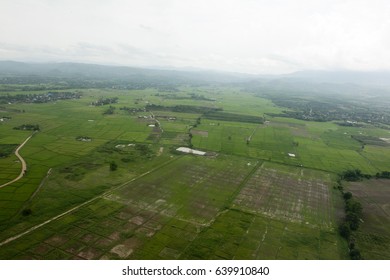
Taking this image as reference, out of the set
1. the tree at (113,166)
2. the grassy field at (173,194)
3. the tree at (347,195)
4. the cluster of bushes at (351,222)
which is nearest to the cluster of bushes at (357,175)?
the grassy field at (173,194)

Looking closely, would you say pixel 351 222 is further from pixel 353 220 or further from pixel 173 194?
pixel 173 194

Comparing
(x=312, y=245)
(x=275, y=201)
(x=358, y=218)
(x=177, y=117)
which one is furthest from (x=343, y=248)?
(x=177, y=117)

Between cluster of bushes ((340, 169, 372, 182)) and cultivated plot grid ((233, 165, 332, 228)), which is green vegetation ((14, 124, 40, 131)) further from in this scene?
cluster of bushes ((340, 169, 372, 182))

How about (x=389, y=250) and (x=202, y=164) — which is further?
(x=202, y=164)

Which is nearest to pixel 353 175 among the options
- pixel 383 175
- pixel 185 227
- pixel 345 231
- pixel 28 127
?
pixel 383 175

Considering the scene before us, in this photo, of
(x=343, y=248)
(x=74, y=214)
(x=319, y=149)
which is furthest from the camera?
(x=319, y=149)

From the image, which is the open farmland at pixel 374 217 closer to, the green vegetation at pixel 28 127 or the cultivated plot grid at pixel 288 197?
the cultivated plot grid at pixel 288 197

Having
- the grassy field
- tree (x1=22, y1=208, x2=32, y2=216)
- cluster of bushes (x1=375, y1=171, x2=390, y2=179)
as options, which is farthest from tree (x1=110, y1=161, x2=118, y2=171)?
cluster of bushes (x1=375, y1=171, x2=390, y2=179)

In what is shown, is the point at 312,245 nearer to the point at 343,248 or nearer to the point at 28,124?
the point at 343,248
